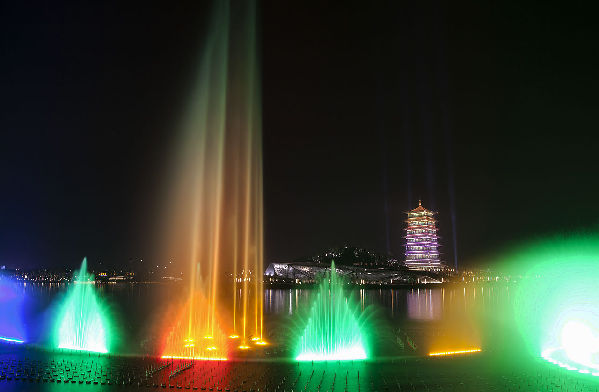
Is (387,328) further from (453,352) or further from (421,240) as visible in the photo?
(421,240)

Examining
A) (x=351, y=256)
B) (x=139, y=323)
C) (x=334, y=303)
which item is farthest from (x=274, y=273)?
(x=334, y=303)

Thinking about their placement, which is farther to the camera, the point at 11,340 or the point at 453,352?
the point at 11,340

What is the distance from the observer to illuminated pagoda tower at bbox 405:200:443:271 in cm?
12912

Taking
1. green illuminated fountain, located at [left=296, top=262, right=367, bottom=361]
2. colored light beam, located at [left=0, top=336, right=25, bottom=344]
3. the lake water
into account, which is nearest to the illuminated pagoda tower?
the lake water

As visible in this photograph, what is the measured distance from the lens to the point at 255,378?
60.5 feet

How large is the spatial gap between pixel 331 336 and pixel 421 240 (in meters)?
111

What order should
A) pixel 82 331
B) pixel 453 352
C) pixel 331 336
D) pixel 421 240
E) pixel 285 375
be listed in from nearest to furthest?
pixel 285 375 < pixel 453 352 < pixel 331 336 < pixel 82 331 < pixel 421 240

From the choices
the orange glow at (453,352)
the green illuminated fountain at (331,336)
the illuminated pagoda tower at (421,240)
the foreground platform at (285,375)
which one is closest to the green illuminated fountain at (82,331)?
the foreground platform at (285,375)

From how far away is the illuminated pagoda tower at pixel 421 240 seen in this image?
129125mm

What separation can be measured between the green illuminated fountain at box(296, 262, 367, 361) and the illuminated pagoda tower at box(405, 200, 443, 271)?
342 feet

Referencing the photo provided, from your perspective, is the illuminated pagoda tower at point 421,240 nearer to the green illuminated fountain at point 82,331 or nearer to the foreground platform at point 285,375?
the green illuminated fountain at point 82,331

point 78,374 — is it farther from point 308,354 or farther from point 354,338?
point 354,338

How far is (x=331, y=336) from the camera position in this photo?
23938 mm

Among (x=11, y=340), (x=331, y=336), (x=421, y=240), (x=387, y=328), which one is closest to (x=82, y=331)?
(x=11, y=340)
